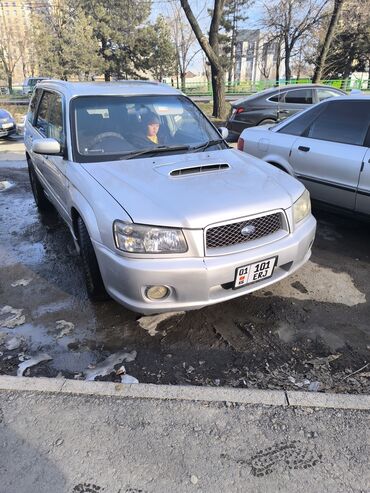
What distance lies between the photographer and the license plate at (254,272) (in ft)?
9.18

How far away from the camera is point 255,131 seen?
18.5 ft

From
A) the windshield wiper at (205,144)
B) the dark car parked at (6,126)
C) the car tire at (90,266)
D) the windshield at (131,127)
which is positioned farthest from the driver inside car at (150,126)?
the dark car parked at (6,126)

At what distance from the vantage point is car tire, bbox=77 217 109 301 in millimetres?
3207

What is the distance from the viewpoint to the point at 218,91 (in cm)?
1521

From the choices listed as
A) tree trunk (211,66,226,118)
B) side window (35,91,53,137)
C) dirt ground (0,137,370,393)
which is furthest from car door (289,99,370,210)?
tree trunk (211,66,226,118)

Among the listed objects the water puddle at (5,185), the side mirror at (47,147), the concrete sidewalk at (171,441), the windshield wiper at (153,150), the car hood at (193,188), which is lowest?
the water puddle at (5,185)

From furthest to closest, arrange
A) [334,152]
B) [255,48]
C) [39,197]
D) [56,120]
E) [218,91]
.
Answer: [255,48] → [218,91] → [39,197] → [334,152] → [56,120]

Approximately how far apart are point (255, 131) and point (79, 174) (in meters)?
3.08

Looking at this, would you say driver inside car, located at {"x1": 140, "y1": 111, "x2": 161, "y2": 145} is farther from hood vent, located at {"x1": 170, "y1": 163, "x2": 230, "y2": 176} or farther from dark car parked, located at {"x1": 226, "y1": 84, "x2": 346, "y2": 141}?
dark car parked, located at {"x1": 226, "y1": 84, "x2": 346, "y2": 141}

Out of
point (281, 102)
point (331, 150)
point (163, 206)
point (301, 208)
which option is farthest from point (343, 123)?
point (281, 102)

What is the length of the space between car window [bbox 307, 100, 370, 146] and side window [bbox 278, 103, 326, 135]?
0.07 metres

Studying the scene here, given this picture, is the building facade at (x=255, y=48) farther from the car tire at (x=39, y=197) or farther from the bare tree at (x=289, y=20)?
the car tire at (x=39, y=197)

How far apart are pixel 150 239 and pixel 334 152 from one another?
2.73 meters

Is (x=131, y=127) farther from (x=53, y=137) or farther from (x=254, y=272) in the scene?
(x=254, y=272)
